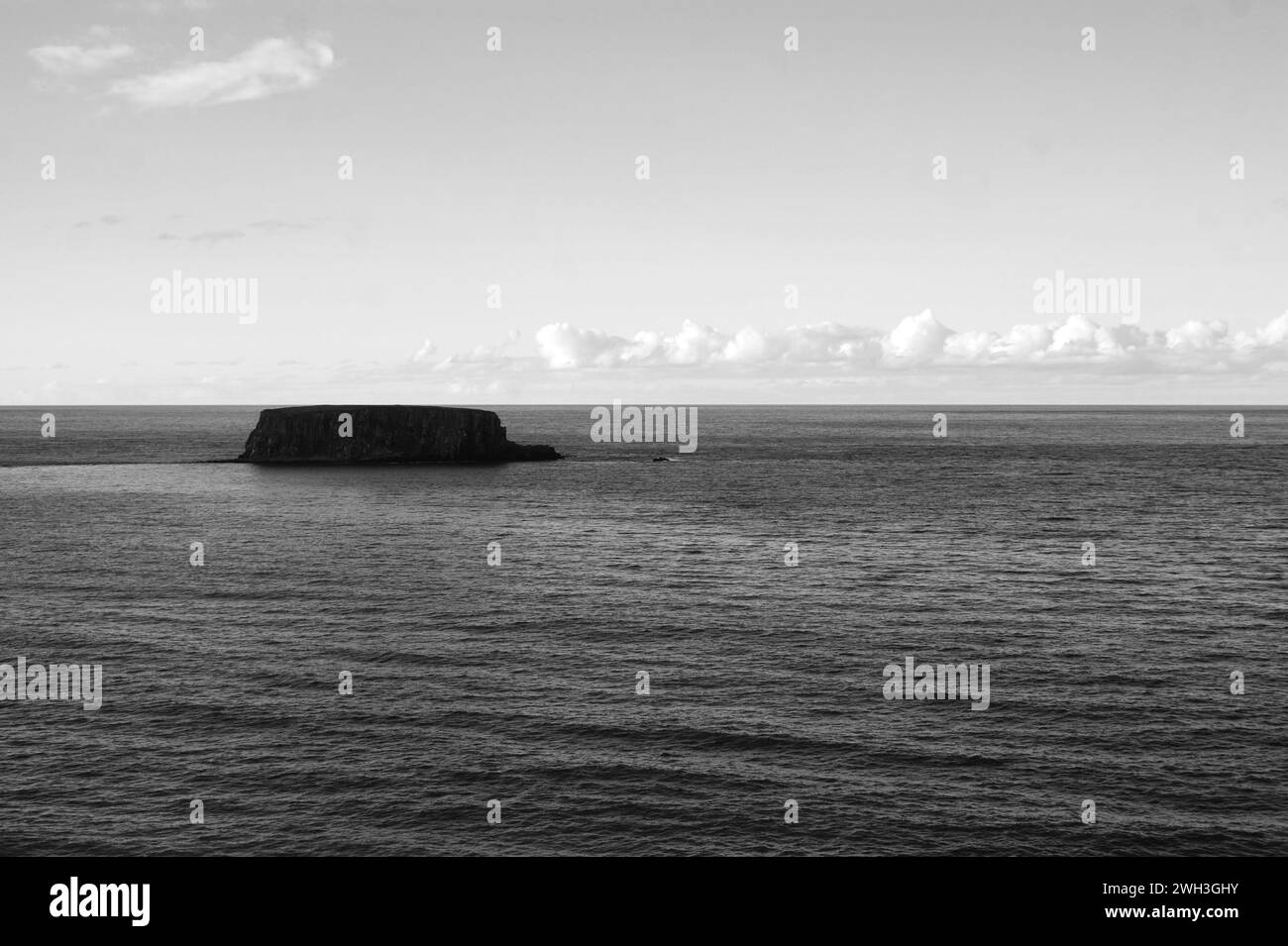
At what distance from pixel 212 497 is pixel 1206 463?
166 metres

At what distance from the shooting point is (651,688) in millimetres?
→ 47375

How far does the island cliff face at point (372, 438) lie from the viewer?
180 meters

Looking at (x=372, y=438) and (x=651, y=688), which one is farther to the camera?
(x=372, y=438)

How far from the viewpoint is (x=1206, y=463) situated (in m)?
186

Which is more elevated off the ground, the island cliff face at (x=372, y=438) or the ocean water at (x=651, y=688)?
the island cliff face at (x=372, y=438)

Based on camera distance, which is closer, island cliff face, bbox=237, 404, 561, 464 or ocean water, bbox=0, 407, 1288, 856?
ocean water, bbox=0, 407, 1288, 856

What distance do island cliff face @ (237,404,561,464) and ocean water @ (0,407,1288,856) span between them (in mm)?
76849

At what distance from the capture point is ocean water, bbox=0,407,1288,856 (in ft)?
109

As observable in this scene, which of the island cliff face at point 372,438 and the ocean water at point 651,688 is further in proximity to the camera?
the island cliff face at point 372,438

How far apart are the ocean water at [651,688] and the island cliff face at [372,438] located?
76.8 m

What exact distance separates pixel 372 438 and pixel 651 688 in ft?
472
